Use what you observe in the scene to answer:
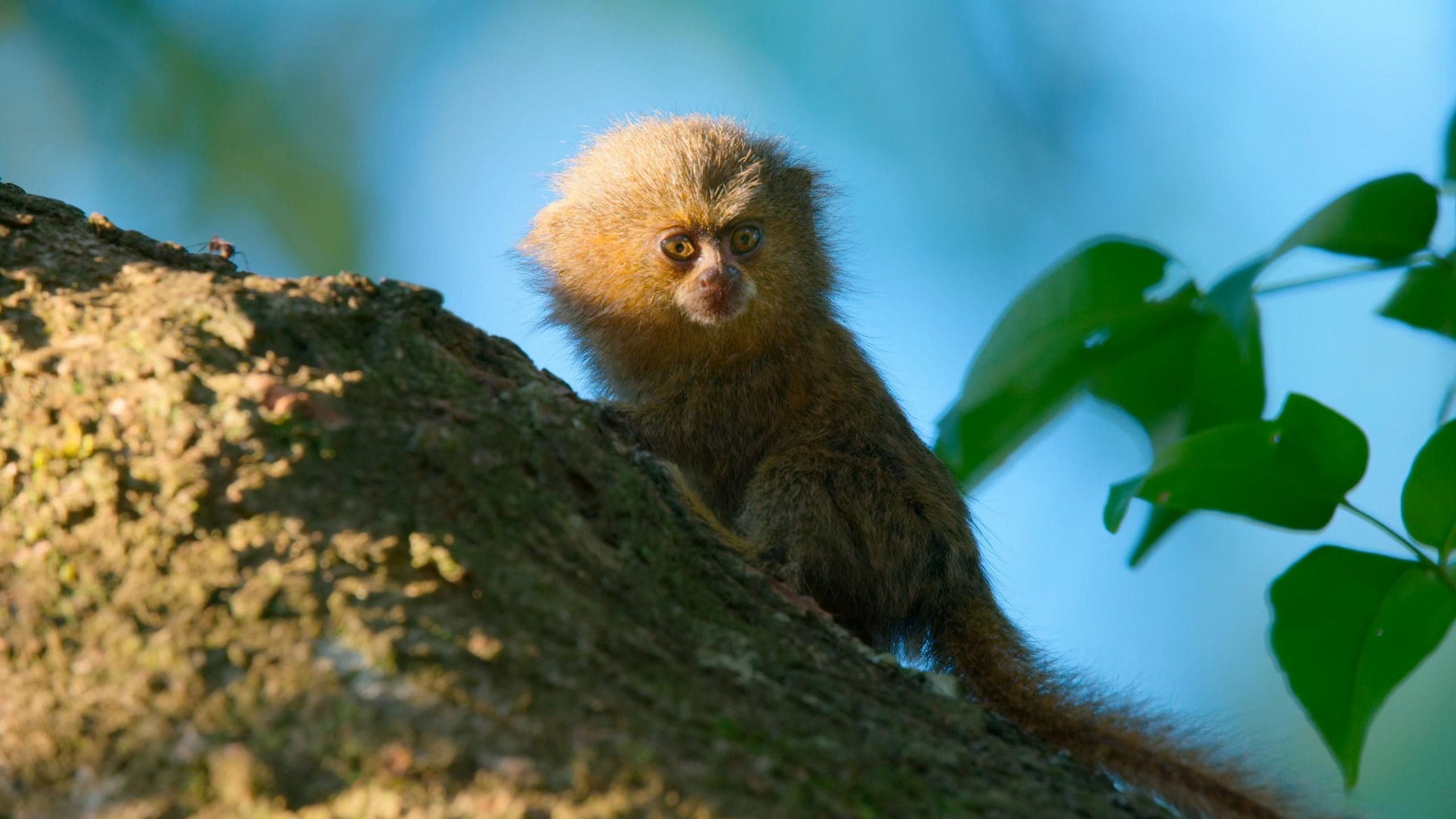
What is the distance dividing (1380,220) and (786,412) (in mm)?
3100

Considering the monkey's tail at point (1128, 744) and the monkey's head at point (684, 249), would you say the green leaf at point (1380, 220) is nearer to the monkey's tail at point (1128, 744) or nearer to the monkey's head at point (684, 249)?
the monkey's tail at point (1128, 744)

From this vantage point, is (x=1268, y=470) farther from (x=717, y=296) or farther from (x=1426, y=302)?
(x=717, y=296)

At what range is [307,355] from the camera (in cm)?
222

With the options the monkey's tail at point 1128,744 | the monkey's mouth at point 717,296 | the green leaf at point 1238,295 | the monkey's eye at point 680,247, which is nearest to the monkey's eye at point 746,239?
the monkey's eye at point 680,247

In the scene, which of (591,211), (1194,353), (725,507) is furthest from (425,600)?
(591,211)

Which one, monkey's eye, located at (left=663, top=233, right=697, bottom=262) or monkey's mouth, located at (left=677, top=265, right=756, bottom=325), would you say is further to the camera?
monkey's eye, located at (left=663, top=233, right=697, bottom=262)

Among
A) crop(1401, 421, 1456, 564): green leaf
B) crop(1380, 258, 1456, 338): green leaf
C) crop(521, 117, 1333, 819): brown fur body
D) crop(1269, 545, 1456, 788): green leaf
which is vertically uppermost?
crop(521, 117, 1333, 819): brown fur body

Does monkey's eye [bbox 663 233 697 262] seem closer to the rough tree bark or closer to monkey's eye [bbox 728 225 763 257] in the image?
monkey's eye [bbox 728 225 763 257]

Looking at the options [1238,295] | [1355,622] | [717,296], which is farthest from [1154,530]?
[717,296]

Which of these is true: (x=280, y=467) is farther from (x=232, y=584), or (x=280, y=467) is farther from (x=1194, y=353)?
(x=1194, y=353)

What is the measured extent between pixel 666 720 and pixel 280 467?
0.74 metres

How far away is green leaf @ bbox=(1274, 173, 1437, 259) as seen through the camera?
1430 millimetres

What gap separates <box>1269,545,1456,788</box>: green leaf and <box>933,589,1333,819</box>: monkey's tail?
3.24 ft

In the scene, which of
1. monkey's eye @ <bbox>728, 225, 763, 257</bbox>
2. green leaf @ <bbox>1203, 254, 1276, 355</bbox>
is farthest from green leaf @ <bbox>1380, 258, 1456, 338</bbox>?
monkey's eye @ <bbox>728, 225, 763, 257</bbox>
